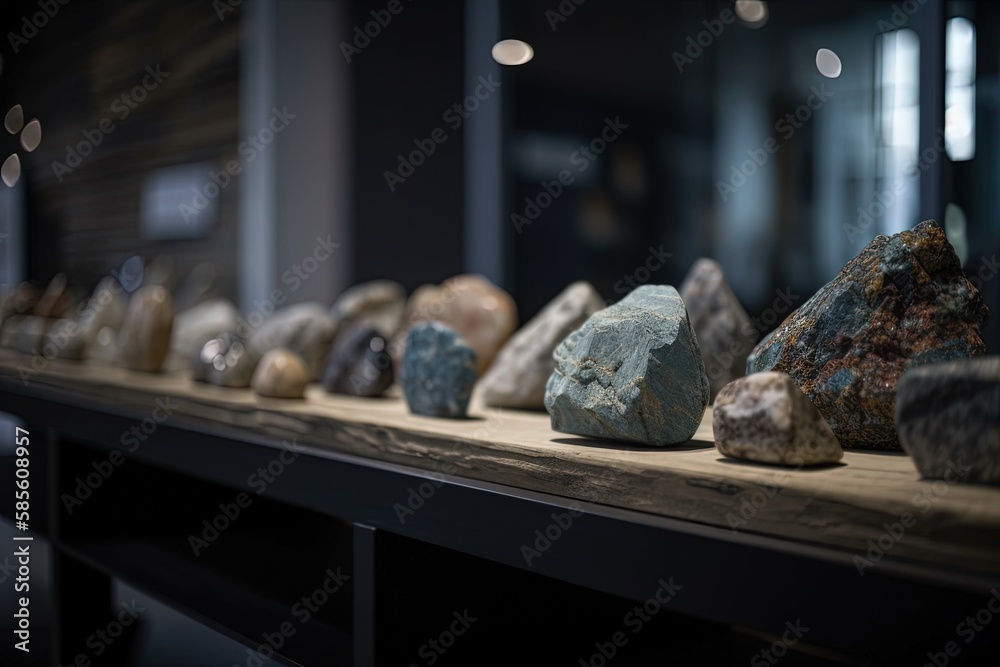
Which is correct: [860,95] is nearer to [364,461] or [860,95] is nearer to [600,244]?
[600,244]

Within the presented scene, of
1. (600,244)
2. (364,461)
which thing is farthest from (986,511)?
(600,244)

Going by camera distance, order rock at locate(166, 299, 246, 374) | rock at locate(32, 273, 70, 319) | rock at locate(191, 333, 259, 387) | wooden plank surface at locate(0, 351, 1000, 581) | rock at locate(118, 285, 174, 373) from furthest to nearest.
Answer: rock at locate(32, 273, 70, 319) < rock at locate(166, 299, 246, 374) < rock at locate(118, 285, 174, 373) < rock at locate(191, 333, 259, 387) < wooden plank surface at locate(0, 351, 1000, 581)

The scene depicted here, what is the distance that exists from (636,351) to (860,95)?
3.44ft

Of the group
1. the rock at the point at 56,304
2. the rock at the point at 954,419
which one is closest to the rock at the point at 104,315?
the rock at the point at 56,304

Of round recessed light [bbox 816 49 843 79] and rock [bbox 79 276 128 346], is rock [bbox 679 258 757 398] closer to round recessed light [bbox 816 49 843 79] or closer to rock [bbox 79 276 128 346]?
round recessed light [bbox 816 49 843 79]

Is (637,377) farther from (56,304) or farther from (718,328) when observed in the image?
(56,304)

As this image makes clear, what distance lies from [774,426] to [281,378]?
1.17 meters

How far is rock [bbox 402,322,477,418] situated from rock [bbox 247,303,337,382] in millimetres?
649

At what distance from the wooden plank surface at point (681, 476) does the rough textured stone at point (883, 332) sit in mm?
67

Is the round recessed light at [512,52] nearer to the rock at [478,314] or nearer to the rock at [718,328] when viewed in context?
the rock at [478,314]

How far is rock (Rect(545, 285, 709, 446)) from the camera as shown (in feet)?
3.95

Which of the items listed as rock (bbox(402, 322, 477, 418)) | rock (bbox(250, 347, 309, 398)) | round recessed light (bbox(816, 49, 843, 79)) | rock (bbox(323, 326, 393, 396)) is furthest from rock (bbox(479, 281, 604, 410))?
round recessed light (bbox(816, 49, 843, 79))

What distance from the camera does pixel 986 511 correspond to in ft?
2.66

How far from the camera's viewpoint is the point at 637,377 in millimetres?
1193
